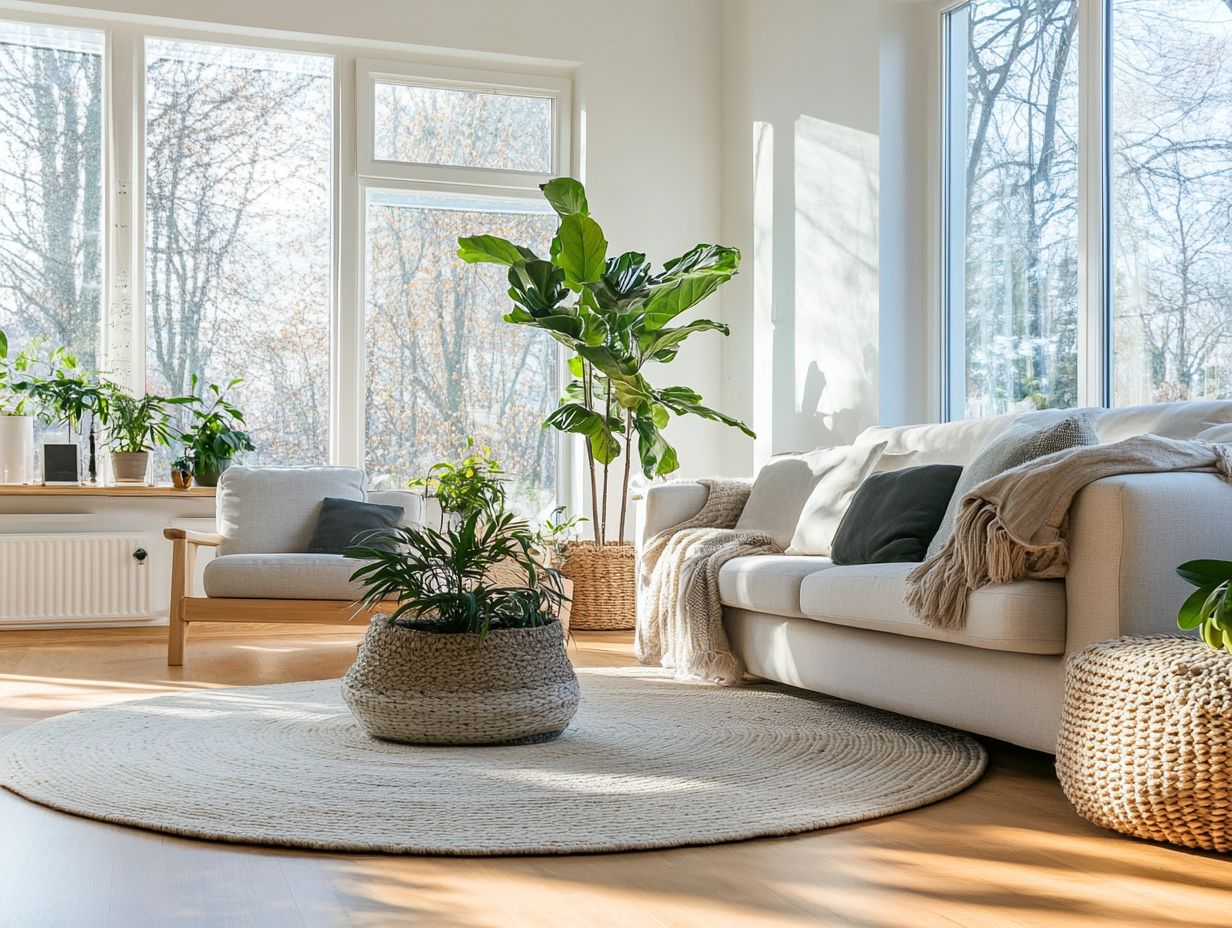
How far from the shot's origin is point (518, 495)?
657 cm

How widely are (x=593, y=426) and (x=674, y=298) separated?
0.68 meters

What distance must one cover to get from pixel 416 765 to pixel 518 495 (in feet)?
12.6

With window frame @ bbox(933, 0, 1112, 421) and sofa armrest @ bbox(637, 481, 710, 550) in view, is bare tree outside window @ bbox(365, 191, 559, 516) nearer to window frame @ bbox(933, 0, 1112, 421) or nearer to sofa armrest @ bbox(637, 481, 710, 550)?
sofa armrest @ bbox(637, 481, 710, 550)

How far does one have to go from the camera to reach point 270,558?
4.45 m

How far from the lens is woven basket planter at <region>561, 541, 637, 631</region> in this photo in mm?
5754

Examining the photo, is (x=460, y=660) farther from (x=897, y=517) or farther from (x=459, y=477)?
(x=459, y=477)

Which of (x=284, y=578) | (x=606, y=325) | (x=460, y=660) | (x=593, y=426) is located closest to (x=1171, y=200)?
(x=606, y=325)

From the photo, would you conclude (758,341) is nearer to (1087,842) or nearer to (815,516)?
(815,516)

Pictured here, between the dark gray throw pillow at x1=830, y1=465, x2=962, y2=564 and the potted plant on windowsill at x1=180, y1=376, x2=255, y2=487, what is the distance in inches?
Answer: 126

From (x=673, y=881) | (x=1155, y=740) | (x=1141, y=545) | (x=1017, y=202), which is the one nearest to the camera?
(x=673, y=881)

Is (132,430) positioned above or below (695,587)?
above

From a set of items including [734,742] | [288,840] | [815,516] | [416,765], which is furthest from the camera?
[815,516]

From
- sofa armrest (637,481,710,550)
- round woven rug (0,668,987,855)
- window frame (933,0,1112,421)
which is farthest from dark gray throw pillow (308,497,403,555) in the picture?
window frame (933,0,1112,421)

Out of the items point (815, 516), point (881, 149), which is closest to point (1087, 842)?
point (815, 516)
